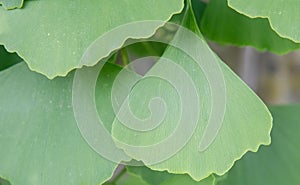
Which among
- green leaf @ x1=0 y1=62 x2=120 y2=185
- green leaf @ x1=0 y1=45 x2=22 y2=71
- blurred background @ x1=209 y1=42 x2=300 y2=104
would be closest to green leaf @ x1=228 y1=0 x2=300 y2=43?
green leaf @ x1=0 y1=62 x2=120 y2=185

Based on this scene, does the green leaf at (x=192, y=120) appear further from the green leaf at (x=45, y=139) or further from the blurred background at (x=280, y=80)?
the blurred background at (x=280, y=80)

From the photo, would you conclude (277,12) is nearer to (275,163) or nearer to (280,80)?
(275,163)

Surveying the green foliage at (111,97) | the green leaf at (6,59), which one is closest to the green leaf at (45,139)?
the green foliage at (111,97)

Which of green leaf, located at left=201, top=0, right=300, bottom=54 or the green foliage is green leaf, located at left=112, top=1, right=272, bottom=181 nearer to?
the green foliage

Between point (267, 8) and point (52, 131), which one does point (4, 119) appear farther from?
point (267, 8)

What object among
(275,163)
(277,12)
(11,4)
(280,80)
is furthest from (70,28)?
(280,80)

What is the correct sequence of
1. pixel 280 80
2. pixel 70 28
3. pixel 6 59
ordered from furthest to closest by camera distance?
pixel 280 80 → pixel 6 59 → pixel 70 28

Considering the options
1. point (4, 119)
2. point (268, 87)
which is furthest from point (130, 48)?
point (268, 87)
